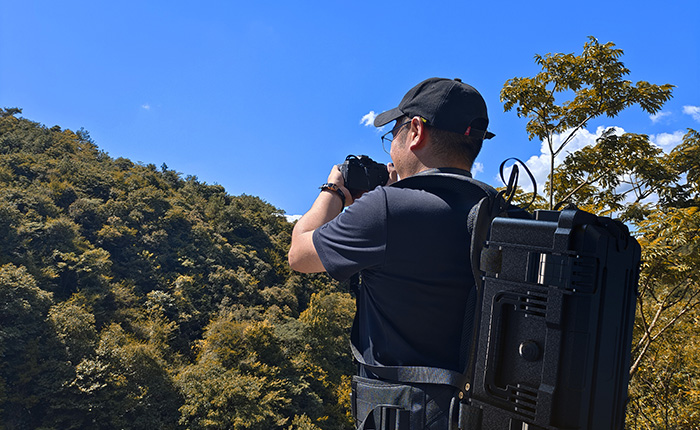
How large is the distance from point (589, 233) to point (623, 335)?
0.28 meters

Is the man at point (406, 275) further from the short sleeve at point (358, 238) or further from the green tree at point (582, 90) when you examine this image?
the green tree at point (582, 90)

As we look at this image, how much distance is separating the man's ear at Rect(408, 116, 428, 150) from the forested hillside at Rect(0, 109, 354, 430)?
26.7 m

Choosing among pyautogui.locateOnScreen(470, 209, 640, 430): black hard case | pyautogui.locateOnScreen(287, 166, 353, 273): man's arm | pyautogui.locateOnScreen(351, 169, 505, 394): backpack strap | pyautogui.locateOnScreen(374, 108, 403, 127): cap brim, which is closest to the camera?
pyautogui.locateOnScreen(470, 209, 640, 430): black hard case

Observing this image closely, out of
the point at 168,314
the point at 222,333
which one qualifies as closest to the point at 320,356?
the point at 222,333

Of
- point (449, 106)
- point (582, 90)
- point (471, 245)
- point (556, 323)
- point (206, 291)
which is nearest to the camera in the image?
point (556, 323)

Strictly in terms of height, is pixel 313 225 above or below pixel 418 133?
below

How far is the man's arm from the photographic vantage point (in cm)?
122

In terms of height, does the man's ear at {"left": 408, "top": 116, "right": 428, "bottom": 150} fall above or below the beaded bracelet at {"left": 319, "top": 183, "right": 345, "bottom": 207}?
above

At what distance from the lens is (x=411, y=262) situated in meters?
1.10

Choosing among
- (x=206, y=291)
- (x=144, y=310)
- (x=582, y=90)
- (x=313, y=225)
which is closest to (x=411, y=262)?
(x=313, y=225)

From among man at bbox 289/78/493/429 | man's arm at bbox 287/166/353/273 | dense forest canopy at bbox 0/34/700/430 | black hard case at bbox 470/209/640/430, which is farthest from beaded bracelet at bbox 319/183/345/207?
dense forest canopy at bbox 0/34/700/430

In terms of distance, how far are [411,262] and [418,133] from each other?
39cm

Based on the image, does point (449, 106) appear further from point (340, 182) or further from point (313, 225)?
point (313, 225)

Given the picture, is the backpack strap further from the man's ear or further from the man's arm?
the man's arm
